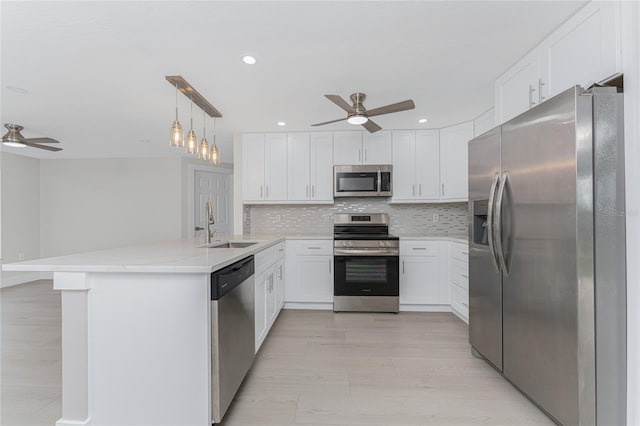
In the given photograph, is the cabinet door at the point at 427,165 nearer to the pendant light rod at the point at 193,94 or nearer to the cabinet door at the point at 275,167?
the cabinet door at the point at 275,167

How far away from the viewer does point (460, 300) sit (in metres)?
3.23

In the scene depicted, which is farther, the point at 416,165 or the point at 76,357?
the point at 416,165

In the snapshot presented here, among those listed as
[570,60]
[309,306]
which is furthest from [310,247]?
[570,60]

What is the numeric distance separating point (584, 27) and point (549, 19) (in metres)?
0.19

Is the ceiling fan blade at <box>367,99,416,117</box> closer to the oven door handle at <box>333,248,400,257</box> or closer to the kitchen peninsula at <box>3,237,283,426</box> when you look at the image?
the oven door handle at <box>333,248,400,257</box>

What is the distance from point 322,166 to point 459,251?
1.99 m

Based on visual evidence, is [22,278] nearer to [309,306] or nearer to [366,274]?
[309,306]

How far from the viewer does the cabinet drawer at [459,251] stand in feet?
10.1

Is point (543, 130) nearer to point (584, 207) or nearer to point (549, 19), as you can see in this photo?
point (584, 207)

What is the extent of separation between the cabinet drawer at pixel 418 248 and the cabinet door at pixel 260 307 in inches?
70.3

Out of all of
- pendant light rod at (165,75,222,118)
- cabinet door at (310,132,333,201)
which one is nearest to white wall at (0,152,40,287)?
pendant light rod at (165,75,222,118)

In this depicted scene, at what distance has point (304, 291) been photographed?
3.59m

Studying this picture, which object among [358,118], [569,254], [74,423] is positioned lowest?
[74,423]

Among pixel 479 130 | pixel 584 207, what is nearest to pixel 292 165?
pixel 479 130
